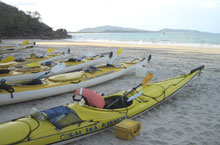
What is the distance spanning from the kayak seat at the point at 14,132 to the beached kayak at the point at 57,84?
183 centimetres

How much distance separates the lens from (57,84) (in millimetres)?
4930

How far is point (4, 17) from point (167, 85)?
142ft

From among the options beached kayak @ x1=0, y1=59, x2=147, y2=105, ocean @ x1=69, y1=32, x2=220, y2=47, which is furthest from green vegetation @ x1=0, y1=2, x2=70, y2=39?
beached kayak @ x1=0, y1=59, x2=147, y2=105

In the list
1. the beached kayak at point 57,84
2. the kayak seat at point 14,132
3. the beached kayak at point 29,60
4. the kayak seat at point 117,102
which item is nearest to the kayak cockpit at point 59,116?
the kayak seat at point 14,132

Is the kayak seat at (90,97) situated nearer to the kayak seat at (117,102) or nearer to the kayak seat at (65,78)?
the kayak seat at (117,102)

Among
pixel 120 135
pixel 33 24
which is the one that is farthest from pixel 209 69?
pixel 33 24

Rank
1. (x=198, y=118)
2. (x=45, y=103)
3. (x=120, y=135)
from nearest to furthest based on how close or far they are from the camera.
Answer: (x=120, y=135)
(x=198, y=118)
(x=45, y=103)

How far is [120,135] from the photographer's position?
3068 mm

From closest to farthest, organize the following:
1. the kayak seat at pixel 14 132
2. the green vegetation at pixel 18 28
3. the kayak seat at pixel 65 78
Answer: the kayak seat at pixel 14 132 → the kayak seat at pixel 65 78 → the green vegetation at pixel 18 28

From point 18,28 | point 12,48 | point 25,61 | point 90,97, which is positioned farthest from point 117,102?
point 18,28

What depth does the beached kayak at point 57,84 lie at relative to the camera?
14.0 feet

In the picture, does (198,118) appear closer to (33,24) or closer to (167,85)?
(167,85)

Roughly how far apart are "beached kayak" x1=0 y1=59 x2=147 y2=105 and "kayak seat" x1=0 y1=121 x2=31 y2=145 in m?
1.83

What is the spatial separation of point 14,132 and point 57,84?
8.21 ft
